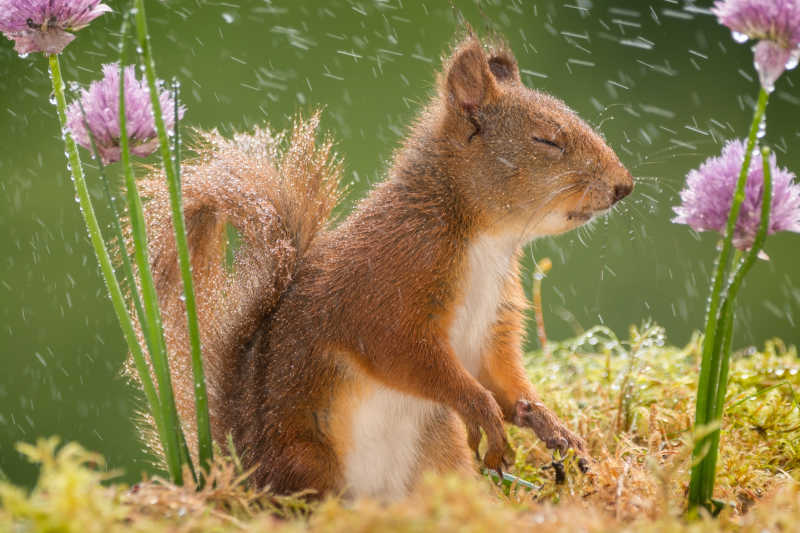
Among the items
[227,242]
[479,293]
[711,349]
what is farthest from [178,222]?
[711,349]

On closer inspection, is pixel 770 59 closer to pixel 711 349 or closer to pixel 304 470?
pixel 711 349

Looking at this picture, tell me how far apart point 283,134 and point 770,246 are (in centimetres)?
190

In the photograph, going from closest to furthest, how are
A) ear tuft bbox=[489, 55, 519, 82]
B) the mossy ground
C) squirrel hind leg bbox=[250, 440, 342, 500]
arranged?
the mossy ground < squirrel hind leg bbox=[250, 440, 342, 500] < ear tuft bbox=[489, 55, 519, 82]

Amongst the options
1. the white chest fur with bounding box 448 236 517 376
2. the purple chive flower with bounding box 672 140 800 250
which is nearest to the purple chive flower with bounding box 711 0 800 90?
the purple chive flower with bounding box 672 140 800 250

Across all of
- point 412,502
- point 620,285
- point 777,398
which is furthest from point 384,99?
point 412,502

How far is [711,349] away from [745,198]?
186 mm

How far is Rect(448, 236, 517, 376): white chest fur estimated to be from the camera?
1.35 m

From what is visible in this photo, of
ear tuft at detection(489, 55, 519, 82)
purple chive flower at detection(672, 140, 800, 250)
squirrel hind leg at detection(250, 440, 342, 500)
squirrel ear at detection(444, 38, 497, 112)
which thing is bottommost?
squirrel hind leg at detection(250, 440, 342, 500)

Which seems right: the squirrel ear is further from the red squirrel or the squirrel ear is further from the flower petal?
the flower petal

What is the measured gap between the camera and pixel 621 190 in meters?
1.38

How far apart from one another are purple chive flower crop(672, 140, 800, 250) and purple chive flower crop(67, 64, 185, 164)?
0.66 m

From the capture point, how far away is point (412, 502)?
0.72 meters

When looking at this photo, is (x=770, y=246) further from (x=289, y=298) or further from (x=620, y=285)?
(x=289, y=298)

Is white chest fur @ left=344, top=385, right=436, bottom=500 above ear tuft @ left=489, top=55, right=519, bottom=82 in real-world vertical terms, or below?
below
